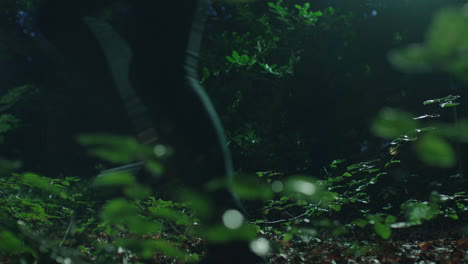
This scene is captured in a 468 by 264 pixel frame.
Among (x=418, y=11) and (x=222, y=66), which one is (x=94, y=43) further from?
(x=418, y=11)

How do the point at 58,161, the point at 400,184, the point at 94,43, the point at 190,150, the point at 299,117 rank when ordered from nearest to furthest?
the point at 190,150 → the point at 94,43 → the point at 400,184 → the point at 299,117 → the point at 58,161

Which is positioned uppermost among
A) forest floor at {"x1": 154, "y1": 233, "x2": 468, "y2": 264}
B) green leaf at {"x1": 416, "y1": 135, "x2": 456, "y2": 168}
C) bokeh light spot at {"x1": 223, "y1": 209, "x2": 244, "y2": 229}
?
forest floor at {"x1": 154, "y1": 233, "x2": 468, "y2": 264}

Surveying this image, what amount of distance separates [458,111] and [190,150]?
6.39m

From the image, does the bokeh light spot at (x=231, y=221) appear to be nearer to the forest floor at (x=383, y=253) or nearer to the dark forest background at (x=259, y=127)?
the dark forest background at (x=259, y=127)

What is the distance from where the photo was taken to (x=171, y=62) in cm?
122

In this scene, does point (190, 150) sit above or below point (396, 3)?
below

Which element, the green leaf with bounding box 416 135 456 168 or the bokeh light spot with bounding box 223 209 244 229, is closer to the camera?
the green leaf with bounding box 416 135 456 168

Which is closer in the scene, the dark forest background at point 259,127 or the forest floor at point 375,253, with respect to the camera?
the dark forest background at point 259,127

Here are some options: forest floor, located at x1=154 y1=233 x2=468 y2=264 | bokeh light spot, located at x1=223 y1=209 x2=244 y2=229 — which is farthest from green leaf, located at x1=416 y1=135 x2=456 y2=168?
forest floor, located at x1=154 y1=233 x2=468 y2=264

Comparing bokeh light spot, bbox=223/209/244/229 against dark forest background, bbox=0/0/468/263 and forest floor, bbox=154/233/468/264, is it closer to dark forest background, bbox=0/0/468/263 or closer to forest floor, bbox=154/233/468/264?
dark forest background, bbox=0/0/468/263

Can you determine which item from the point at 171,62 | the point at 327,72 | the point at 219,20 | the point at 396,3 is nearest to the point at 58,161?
the point at 219,20

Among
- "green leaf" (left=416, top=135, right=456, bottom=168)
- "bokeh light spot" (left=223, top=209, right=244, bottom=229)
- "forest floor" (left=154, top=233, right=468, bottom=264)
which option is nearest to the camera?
"green leaf" (left=416, top=135, right=456, bottom=168)

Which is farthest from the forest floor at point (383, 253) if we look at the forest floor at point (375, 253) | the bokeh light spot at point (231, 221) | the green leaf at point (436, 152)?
the green leaf at point (436, 152)

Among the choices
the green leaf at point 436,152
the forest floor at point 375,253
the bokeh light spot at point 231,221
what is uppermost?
the forest floor at point 375,253
